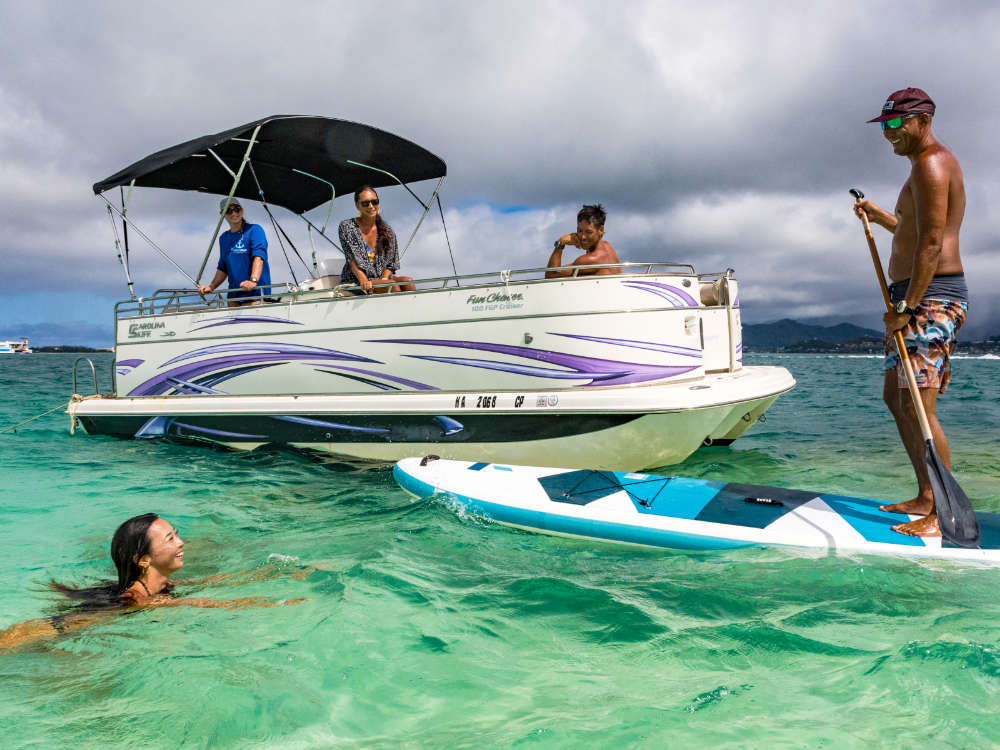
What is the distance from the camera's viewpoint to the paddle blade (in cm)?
419

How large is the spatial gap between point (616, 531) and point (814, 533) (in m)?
1.30

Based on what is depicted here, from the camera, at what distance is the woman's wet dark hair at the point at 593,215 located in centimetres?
709

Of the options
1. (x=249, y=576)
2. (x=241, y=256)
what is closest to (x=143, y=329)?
(x=241, y=256)

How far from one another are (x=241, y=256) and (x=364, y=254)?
203cm

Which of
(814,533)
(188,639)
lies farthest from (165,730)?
(814,533)

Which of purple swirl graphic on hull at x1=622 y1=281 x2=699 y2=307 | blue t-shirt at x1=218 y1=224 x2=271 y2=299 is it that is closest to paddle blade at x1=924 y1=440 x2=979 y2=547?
purple swirl graphic on hull at x1=622 y1=281 x2=699 y2=307

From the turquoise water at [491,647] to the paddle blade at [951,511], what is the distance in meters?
0.23

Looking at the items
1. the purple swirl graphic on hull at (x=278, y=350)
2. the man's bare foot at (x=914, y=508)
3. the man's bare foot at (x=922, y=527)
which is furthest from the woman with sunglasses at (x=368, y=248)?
the man's bare foot at (x=922, y=527)

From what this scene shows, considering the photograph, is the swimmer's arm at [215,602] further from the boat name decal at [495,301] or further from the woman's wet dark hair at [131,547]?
the boat name decal at [495,301]

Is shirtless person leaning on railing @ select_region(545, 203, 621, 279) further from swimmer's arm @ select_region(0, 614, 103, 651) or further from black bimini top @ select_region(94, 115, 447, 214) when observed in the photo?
swimmer's arm @ select_region(0, 614, 103, 651)

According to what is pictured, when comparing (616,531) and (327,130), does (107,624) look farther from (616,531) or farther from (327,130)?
(327,130)

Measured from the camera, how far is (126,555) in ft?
12.3

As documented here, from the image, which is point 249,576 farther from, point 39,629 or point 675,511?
point 675,511

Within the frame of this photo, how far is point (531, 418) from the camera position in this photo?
669 cm
